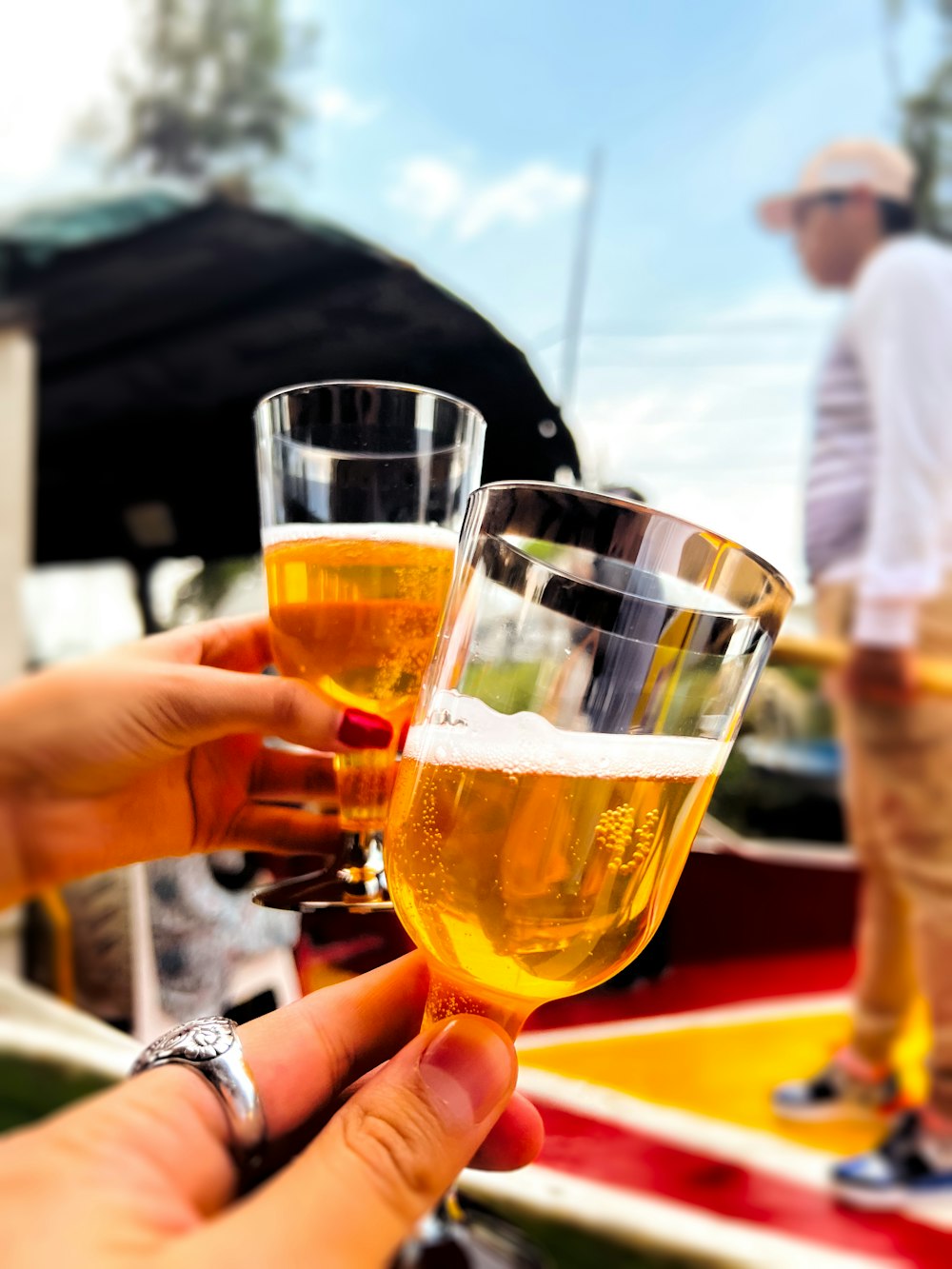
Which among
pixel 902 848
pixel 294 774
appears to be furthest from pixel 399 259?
pixel 902 848

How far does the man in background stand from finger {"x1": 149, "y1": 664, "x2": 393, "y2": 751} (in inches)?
29.3

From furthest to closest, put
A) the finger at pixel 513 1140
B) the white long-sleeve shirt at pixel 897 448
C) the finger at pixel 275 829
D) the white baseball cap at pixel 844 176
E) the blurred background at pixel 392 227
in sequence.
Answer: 1. the white baseball cap at pixel 844 176
2. the white long-sleeve shirt at pixel 897 448
3. the blurred background at pixel 392 227
4. the finger at pixel 275 829
5. the finger at pixel 513 1140

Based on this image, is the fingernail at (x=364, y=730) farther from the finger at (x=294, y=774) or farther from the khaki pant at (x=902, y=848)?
the khaki pant at (x=902, y=848)

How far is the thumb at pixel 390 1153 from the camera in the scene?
307 millimetres

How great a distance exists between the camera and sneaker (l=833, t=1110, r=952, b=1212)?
1.25 m

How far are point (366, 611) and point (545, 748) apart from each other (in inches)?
7.6

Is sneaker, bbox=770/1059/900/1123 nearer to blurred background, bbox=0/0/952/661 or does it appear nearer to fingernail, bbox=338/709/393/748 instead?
blurred background, bbox=0/0/952/661

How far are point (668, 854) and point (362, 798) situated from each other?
0.56ft

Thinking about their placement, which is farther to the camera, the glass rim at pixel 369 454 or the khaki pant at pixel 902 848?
the khaki pant at pixel 902 848

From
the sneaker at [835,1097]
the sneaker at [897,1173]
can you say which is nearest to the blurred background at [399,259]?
the sneaker at [835,1097]

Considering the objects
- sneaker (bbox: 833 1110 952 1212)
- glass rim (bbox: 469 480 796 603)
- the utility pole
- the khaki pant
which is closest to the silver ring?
glass rim (bbox: 469 480 796 603)

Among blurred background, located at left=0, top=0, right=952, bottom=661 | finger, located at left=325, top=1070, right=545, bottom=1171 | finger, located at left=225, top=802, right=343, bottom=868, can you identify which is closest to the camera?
finger, located at left=325, top=1070, right=545, bottom=1171

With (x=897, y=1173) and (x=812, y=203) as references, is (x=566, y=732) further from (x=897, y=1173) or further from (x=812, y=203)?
(x=812, y=203)

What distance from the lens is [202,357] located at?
0.91 m
